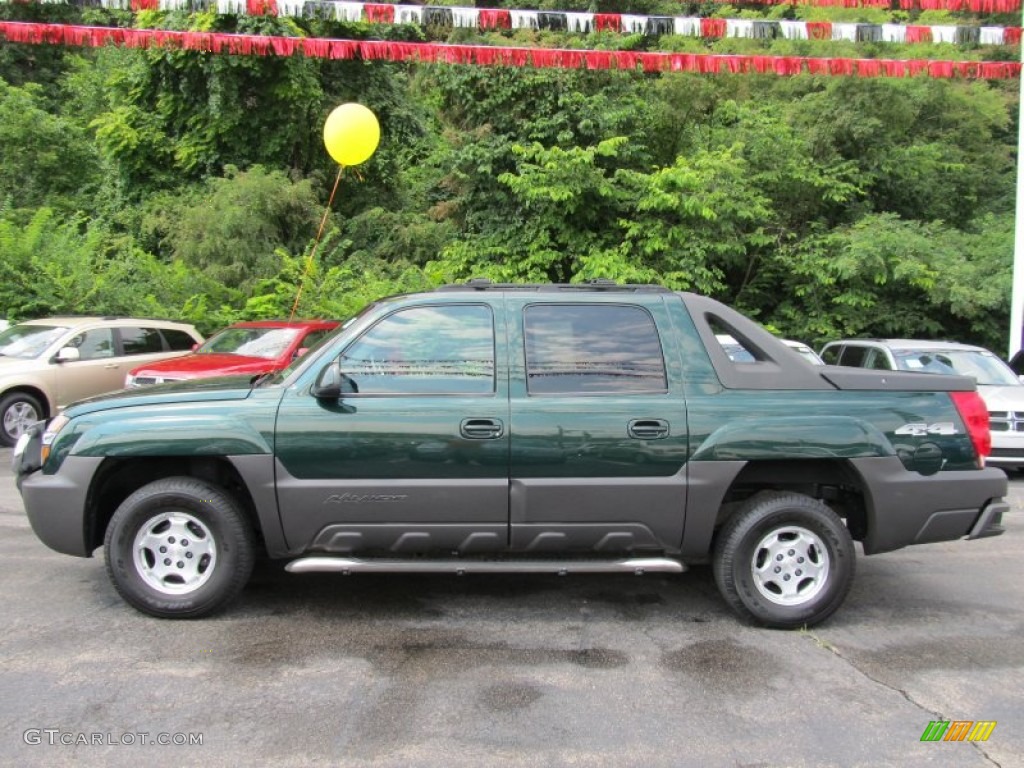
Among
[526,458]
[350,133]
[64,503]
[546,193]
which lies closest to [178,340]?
[350,133]

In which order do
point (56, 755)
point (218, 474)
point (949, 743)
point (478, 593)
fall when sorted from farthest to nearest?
point (478, 593)
point (218, 474)
point (949, 743)
point (56, 755)

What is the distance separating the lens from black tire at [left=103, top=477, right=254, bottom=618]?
14.3ft

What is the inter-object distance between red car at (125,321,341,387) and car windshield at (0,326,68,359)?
1.84 meters

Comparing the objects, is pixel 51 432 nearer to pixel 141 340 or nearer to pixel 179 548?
pixel 179 548

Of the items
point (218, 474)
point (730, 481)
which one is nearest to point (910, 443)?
point (730, 481)

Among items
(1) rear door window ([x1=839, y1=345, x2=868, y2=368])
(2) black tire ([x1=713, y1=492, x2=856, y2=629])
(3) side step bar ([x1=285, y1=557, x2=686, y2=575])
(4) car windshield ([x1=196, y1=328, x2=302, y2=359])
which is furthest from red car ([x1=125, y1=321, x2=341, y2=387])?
(1) rear door window ([x1=839, y1=345, x2=868, y2=368])

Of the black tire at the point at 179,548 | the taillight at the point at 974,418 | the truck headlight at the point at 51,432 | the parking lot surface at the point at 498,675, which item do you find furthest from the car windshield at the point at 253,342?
the taillight at the point at 974,418

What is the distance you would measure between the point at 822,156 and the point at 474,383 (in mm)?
16396

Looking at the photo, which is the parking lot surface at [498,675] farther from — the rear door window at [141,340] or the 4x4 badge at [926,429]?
the rear door window at [141,340]

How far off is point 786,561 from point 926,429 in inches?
42.5

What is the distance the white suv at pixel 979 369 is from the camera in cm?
918

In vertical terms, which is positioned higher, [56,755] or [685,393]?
[685,393]

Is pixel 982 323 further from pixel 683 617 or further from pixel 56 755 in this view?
pixel 56 755

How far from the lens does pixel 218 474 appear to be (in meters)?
4.67
